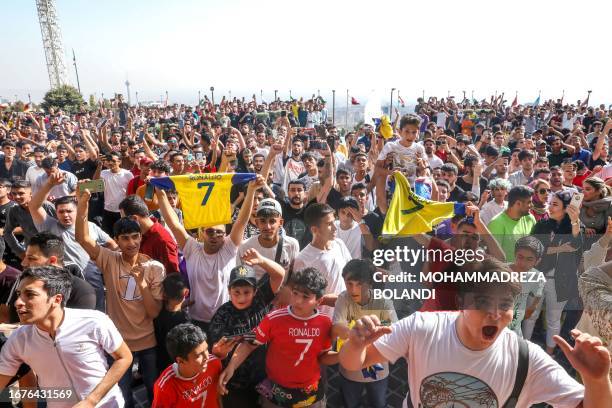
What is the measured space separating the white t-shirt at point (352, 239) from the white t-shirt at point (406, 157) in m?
1.97

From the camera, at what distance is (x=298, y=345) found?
299 cm

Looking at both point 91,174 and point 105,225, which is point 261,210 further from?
point 91,174

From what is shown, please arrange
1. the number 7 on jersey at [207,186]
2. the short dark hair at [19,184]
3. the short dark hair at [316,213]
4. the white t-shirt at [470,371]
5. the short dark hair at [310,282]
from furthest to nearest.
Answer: the short dark hair at [19,184], the number 7 on jersey at [207,186], the short dark hair at [316,213], the short dark hair at [310,282], the white t-shirt at [470,371]

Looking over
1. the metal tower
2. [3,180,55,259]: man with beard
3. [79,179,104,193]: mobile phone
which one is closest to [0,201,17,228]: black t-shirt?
[3,180,55,259]: man with beard

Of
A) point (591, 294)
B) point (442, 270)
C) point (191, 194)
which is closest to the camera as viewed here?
point (591, 294)

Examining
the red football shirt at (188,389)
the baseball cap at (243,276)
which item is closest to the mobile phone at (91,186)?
the baseball cap at (243,276)

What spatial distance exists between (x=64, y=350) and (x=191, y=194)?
215cm

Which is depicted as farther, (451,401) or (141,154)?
(141,154)

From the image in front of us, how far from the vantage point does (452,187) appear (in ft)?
20.7

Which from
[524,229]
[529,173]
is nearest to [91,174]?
[524,229]

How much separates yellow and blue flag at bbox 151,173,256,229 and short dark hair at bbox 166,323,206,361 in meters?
1.56

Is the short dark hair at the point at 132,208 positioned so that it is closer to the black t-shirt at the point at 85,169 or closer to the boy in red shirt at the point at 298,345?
the boy in red shirt at the point at 298,345

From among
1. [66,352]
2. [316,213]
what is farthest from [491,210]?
[66,352]

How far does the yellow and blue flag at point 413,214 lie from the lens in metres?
4.59
